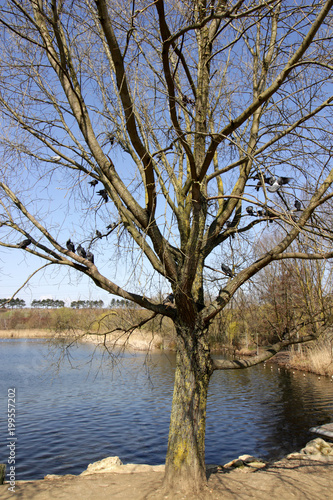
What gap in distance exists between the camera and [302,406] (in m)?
11.4

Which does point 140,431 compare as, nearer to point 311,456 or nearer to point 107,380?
point 311,456

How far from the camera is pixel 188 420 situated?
13.1 ft

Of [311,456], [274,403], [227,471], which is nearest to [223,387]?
[274,403]

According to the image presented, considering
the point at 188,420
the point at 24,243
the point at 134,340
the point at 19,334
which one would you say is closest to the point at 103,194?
the point at 24,243

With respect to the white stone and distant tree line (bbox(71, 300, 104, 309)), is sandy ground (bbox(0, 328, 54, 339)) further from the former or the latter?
distant tree line (bbox(71, 300, 104, 309))

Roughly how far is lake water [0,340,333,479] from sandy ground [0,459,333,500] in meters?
1.35

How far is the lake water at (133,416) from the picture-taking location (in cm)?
764

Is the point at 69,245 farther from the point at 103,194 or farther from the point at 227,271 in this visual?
the point at 227,271

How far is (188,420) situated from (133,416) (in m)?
6.99

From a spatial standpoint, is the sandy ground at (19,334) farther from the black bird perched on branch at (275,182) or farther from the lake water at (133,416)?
the black bird perched on branch at (275,182)

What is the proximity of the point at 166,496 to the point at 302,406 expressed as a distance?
28.9ft

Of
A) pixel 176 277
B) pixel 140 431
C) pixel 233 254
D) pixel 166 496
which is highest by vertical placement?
pixel 233 254

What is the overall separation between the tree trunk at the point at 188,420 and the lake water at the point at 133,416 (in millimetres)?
1135

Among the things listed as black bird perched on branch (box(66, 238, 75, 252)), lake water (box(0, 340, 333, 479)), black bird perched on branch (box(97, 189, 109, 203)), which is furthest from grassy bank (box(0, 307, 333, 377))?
black bird perched on branch (box(97, 189, 109, 203))
